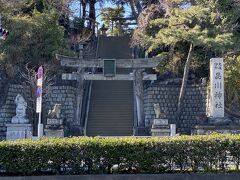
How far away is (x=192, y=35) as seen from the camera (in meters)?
19.0

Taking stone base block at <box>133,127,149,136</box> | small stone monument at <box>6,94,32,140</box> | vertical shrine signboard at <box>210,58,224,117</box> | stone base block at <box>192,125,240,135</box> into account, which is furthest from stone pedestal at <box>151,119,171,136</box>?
small stone monument at <box>6,94,32,140</box>

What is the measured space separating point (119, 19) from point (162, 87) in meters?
16.0

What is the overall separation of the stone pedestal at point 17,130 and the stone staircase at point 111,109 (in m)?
3.18

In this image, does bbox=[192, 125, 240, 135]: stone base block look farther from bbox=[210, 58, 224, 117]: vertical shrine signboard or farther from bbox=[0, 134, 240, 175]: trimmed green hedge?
bbox=[0, 134, 240, 175]: trimmed green hedge

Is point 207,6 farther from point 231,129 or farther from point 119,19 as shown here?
point 119,19

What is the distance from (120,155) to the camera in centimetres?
816

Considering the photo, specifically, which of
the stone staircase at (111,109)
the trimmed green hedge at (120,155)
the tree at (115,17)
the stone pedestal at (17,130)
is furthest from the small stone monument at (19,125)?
the tree at (115,17)

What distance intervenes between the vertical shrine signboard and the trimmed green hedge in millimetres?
9723

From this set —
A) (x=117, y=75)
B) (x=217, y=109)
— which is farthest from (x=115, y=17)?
(x=217, y=109)

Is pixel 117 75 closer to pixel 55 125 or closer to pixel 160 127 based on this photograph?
pixel 160 127

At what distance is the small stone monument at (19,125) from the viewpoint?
19375 mm

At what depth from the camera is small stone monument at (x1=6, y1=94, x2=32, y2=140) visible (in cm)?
1938

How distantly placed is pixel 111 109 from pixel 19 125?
18.0 feet

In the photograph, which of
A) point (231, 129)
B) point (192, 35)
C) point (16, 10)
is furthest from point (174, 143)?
point (16, 10)
